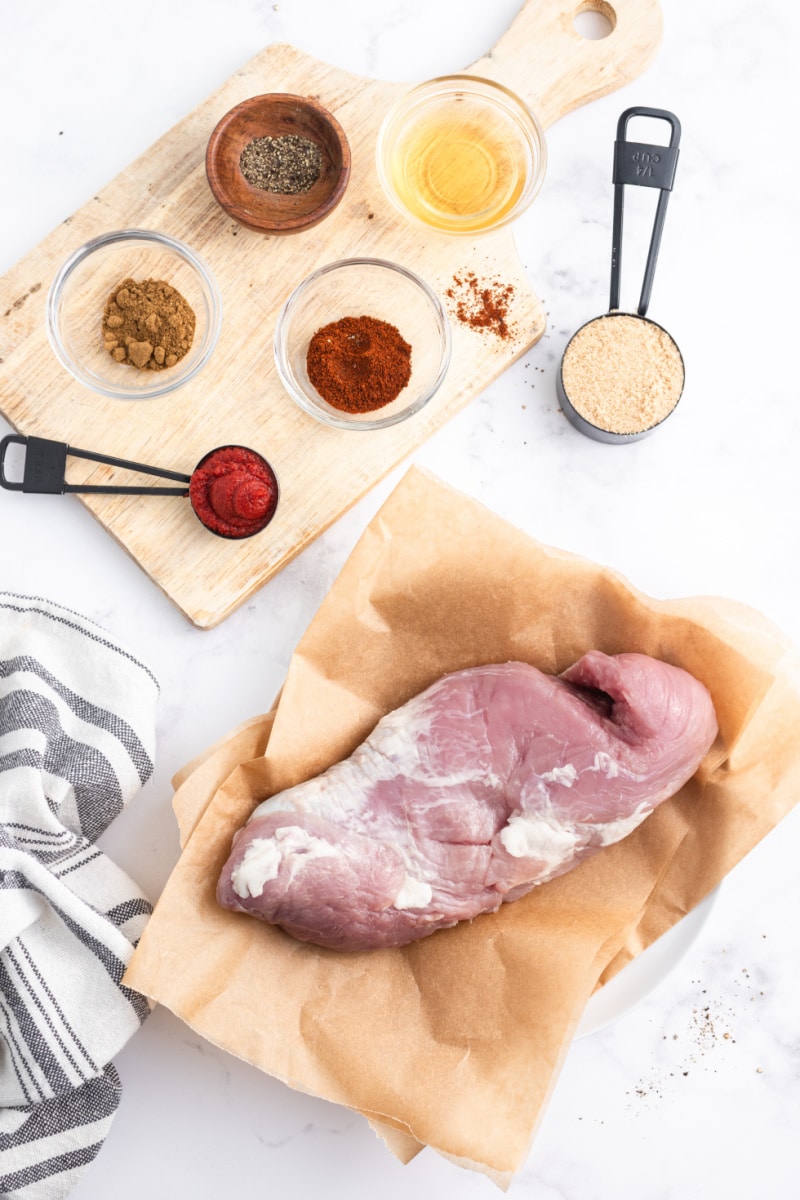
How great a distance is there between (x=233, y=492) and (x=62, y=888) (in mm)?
842

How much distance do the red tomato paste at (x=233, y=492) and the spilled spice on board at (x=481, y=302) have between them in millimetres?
579

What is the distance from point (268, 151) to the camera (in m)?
2.26

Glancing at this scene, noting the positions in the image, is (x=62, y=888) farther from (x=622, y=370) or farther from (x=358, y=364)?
(x=622, y=370)

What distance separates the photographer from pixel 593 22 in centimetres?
239

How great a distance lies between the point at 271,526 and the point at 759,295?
1.30 m

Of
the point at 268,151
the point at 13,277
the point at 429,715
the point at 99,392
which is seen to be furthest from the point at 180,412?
the point at 429,715

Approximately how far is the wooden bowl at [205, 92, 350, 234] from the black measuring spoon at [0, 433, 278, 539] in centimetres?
53

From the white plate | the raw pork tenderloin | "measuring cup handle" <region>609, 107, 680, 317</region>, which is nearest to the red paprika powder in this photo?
"measuring cup handle" <region>609, 107, 680, 317</region>

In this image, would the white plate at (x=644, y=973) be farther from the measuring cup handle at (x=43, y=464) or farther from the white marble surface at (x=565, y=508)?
the measuring cup handle at (x=43, y=464)

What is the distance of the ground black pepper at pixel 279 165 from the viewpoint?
2254mm

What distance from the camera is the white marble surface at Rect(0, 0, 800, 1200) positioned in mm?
2154

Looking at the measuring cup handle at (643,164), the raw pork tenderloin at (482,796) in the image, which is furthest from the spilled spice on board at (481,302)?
the raw pork tenderloin at (482,796)

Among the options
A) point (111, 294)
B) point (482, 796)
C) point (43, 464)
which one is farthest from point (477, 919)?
point (111, 294)

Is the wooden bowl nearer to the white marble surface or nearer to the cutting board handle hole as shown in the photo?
the white marble surface
